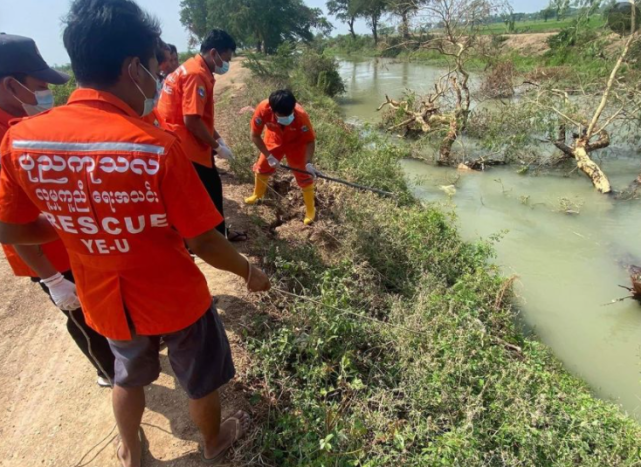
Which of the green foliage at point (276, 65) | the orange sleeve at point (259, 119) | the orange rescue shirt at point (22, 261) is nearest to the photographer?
the orange rescue shirt at point (22, 261)

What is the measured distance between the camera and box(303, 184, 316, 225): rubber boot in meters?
4.41

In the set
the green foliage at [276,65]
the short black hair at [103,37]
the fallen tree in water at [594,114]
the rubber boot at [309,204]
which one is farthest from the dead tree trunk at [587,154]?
the green foliage at [276,65]

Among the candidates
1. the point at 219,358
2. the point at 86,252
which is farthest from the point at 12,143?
the point at 219,358

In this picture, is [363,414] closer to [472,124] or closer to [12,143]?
[12,143]

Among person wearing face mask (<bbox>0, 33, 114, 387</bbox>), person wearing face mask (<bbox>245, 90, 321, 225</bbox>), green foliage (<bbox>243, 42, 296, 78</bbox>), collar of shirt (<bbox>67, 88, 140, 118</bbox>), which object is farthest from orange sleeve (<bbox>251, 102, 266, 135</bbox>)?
Answer: green foliage (<bbox>243, 42, 296, 78</bbox>)

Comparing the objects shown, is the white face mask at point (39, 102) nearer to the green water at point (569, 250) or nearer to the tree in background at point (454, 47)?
the green water at point (569, 250)

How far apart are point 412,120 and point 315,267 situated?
8348mm

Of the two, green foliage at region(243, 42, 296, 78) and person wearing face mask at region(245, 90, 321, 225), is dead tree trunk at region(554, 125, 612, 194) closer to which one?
person wearing face mask at region(245, 90, 321, 225)

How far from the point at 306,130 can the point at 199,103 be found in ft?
5.01

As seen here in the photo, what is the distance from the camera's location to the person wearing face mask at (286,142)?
4051mm

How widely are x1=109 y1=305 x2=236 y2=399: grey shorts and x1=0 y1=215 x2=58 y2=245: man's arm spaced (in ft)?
1.55

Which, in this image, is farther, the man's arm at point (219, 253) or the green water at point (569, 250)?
the green water at point (569, 250)

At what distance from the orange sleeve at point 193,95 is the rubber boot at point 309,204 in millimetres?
1737

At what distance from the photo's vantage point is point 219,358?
1.61 metres
